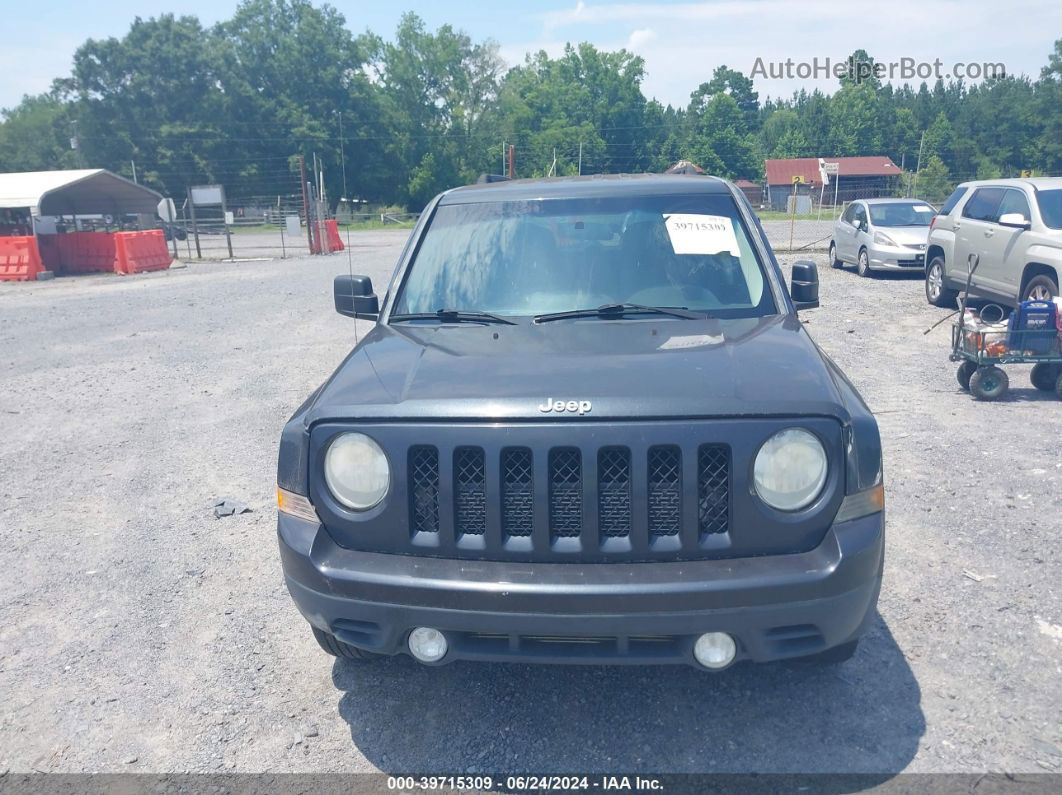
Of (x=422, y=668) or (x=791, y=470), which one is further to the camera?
(x=422, y=668)

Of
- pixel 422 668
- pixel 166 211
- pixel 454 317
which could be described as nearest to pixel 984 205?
pixel 454 317

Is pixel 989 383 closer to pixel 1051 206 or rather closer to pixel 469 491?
pixel 1051 206

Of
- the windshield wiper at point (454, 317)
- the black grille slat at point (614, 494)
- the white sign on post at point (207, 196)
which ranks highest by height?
the white sign on post at point (207, 196)

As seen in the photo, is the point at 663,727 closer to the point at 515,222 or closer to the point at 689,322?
the point at 689,322

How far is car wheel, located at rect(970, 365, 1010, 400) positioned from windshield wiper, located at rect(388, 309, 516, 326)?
5801mm

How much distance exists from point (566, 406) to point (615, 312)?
1064 mm

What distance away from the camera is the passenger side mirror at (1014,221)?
10.2m

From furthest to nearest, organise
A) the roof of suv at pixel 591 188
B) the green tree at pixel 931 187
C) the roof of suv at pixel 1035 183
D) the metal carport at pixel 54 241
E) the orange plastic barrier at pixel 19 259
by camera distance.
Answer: the green tree at pixel 931 187 < the metal carport at pixel 54 241 < the orange plastic barrier at pixel 19 259 < the roof of suv at pixel 1035 183 < the roof of suv at pixel 591 188

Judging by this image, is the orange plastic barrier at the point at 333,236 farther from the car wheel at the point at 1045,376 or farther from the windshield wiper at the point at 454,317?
the windshield wiper at the point at 454,317

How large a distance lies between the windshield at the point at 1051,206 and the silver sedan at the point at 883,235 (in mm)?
5424

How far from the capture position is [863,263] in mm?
17359

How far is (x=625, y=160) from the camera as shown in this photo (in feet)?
212

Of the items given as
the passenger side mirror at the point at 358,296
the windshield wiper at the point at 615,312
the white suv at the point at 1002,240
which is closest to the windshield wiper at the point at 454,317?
the windshield wiper at the point at 615,312

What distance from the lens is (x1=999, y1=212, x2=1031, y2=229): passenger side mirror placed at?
33.4ft
